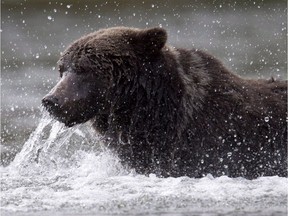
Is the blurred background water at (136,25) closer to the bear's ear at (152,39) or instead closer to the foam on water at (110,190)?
the foam on water at (110,190)

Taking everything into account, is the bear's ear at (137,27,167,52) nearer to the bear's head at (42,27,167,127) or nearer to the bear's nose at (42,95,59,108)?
the bear's head at (42,27,167,127)

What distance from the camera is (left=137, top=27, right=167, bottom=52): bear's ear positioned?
23.9 ft

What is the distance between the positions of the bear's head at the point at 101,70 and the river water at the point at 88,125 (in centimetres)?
40

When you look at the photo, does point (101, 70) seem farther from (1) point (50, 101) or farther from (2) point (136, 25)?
(2) point (136, 25)

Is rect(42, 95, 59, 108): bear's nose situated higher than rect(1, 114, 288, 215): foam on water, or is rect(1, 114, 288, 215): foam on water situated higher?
rect(42, 95, 59, 108): bear's nose

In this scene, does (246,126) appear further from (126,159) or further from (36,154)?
(36,154)

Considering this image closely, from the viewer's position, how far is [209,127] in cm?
730

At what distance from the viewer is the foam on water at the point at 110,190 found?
6.12 meters

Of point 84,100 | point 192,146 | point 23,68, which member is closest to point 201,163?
point 192,146

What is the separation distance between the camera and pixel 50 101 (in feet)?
22.9

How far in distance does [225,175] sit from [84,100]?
131cm

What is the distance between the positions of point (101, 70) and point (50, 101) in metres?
0.52

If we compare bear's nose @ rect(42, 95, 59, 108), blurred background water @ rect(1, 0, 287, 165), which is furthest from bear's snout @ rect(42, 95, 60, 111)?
blurred background water @ rect(1, 0, 287, 165)

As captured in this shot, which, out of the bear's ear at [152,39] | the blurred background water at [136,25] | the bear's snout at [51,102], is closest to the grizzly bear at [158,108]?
the bear's ear at [152,39]
